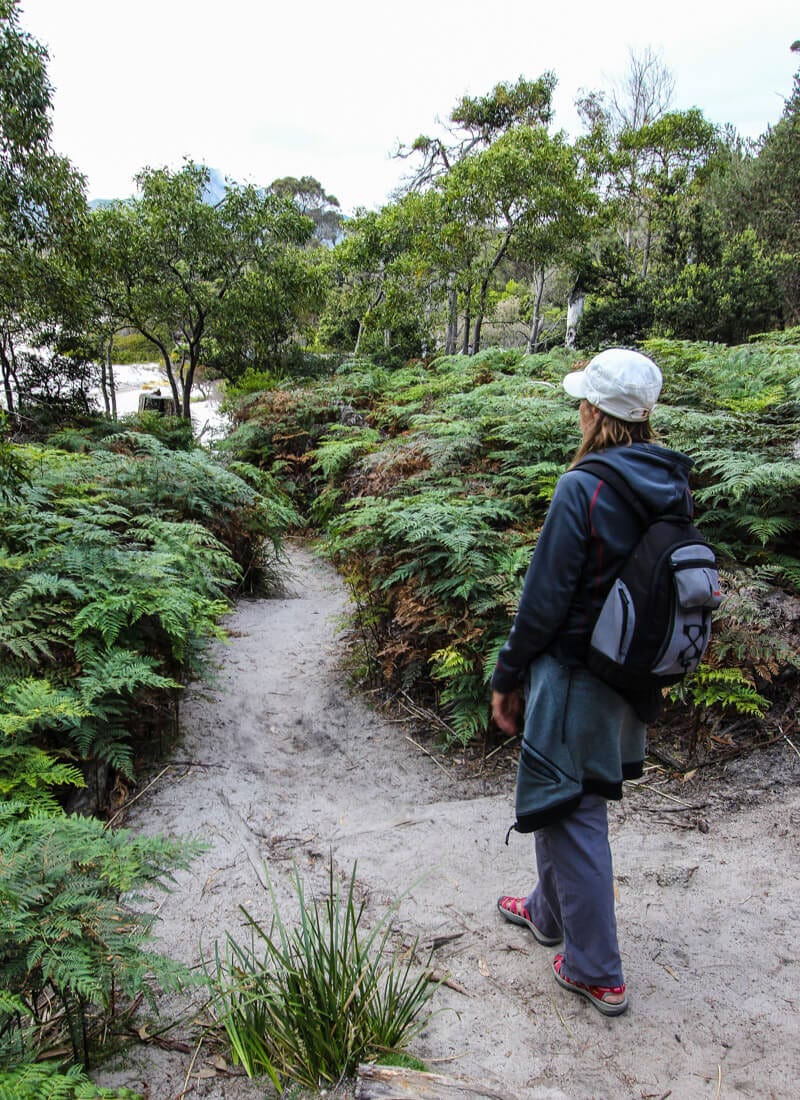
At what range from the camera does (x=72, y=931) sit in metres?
1.62

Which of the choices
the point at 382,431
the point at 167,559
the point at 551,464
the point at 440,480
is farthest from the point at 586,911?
the point at 382,431

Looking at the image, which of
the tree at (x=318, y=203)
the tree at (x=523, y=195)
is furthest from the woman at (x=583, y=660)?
the tree at (x=318, y=203)

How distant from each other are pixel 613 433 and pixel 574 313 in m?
17.3

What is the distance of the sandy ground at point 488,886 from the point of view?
6.10ft

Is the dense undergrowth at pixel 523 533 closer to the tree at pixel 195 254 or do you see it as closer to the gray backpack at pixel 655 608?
the gray backpack at pixel 655 608

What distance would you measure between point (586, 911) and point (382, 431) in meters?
8.34

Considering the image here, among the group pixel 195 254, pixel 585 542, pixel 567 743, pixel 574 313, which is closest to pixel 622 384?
pixel 585 542

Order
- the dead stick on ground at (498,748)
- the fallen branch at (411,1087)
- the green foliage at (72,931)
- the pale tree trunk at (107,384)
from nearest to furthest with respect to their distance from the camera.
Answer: the fallen branch at (411,1087) < the green foliage at (72,931) < the dead stick on ground at (498,748) < the pale tree trunk at (107,384)

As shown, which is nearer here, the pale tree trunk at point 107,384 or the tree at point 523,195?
the tree at point 523,195

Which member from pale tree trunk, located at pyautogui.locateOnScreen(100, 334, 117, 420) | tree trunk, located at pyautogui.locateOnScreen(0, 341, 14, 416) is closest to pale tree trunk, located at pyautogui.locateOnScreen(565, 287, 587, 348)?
pale tree trunk, located at pyautogui.locateOnScreen(100, 334, 117, 420)

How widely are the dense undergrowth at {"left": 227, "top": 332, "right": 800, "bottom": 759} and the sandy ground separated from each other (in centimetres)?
40

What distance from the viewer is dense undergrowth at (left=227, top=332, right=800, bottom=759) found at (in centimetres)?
351

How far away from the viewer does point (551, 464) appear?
502 centimetres

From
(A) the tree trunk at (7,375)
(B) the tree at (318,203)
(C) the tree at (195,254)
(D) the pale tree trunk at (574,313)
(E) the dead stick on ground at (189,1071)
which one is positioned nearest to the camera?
(E) the dead stick on ground at (189,1071)
